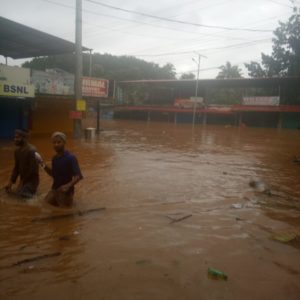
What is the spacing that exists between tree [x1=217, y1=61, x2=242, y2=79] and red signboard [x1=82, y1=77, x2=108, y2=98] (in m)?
34.4

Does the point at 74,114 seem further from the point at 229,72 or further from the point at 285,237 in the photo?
the point at 229,72

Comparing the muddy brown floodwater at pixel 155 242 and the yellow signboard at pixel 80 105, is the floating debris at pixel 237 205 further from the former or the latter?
the yellow signboard at pixel 80 105

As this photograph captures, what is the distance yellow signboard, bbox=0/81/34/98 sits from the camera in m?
15.8

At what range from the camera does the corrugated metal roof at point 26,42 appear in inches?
687

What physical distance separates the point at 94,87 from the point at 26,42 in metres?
4.37

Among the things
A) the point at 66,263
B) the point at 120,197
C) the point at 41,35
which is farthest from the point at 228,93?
the point at 66,263

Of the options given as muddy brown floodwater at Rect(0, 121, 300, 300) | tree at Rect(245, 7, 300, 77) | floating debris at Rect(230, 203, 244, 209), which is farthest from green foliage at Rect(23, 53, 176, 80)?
floating debris at Rect(230, 203, 244, 209)

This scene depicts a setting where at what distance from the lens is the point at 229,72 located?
176 feet

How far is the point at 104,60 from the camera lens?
2446 inches

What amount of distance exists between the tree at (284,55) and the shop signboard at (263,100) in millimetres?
4517

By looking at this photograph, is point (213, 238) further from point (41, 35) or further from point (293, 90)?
point (293, 90)

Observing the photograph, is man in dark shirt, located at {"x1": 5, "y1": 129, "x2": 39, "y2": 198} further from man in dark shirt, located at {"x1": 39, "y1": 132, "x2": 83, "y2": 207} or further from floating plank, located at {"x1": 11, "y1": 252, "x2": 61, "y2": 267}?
floating plank, located at {"x1": 11, "y1": 252, "x2": 61, "y2": 267}

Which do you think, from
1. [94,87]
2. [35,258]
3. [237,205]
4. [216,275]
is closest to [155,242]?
[216,275]

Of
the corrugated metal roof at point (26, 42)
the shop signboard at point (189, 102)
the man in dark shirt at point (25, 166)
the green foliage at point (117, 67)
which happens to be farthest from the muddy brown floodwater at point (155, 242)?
the green foliage at point (117, 67)
